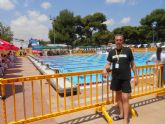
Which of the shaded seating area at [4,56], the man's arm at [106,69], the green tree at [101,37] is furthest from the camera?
the green tree at [101,37]

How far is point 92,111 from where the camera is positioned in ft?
20.5

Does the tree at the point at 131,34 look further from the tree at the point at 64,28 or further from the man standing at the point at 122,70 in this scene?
the man standing at the point at 122,70

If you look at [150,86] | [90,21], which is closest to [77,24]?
[90,21]

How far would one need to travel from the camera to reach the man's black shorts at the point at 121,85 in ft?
17.3

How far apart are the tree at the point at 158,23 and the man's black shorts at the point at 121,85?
6753 cm

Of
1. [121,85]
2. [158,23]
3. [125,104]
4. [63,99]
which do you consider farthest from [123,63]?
[158,23]

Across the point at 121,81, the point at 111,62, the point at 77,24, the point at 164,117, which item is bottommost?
the point at 164,117

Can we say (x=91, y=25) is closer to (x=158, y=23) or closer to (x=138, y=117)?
(x=158, y=23)

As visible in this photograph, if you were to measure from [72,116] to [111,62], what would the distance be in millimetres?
1610

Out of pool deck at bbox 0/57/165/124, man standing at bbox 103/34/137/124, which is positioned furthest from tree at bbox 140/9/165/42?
man standing at bbox 103/34/137/124

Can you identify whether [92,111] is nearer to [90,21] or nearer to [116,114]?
[116,114]

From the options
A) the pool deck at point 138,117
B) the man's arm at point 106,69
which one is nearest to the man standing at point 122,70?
the man's arm at point 106,69

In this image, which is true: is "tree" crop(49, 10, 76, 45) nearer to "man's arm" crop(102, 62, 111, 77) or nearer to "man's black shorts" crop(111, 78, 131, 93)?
"man's arm" crop(102, 62, 111, 77)

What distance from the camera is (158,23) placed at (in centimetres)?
7475
